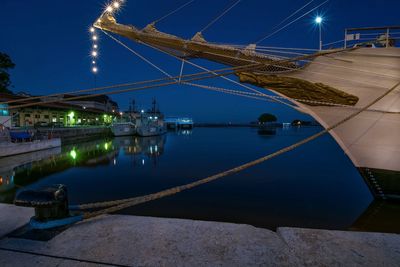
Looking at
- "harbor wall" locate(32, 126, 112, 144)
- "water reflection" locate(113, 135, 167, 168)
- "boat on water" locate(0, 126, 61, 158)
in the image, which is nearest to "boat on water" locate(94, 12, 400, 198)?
"water reflection" locate(113, 135, 167, 168)

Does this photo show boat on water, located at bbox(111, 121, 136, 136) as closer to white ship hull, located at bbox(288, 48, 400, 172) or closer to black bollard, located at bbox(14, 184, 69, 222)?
white ship hull, located at bbox(288, 48, 400, 172)

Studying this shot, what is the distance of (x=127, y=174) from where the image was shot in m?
14.8

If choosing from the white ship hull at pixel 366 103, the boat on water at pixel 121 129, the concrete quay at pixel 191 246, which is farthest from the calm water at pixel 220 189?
the boat on water at pixel 121 129

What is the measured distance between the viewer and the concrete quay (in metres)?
2.03

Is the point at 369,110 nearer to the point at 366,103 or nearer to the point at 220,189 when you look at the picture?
the point at 366,103

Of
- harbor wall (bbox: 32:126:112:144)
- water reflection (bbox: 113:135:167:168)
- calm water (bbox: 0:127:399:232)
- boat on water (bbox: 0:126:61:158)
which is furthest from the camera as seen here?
harbor wall (bbox: 32:126:112:144)

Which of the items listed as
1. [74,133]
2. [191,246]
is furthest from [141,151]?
[191,246]

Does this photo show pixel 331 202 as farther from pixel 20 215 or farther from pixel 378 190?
pixel 20 215

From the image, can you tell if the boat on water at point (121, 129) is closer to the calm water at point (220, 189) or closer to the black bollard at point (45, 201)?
the calm water at point (220, 189)

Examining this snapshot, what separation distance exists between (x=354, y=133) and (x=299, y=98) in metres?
2.19

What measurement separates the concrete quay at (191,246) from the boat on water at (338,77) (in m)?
4.29

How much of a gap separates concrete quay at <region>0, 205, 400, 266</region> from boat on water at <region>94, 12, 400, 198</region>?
4.29m

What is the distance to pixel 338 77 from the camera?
6273mm

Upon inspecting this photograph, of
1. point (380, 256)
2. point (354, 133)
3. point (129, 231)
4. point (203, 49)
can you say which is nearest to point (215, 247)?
point (129, 231)
